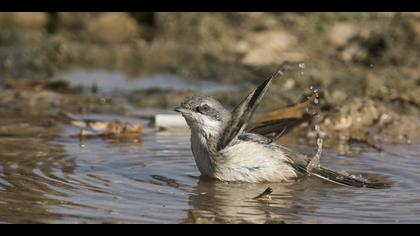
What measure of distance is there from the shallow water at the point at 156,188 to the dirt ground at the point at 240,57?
1404mm

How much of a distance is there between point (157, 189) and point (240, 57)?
6.23 meters

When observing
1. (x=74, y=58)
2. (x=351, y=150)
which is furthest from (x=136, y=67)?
(x=351, y=150)

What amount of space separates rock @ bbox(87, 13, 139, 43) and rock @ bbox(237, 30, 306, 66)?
2.02 metres

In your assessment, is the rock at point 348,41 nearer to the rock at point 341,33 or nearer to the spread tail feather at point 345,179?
the rock at point 341,33

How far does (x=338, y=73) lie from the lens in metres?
11.4

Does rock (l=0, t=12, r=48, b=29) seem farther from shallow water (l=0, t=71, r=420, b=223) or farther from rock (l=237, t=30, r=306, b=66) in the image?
shallow water (l=0, t=71, r=420, b=223)

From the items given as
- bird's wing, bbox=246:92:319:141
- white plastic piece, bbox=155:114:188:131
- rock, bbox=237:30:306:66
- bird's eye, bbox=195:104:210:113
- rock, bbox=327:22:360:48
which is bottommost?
white plastic piece, bbox=155:114:188:131

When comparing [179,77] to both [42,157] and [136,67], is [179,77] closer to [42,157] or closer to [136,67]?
[136,67]

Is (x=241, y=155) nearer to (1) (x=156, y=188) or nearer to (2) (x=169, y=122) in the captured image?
(1) (x=156, y=188)

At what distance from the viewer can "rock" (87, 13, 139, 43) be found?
1379 centimetres

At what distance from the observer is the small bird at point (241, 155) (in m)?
6.98

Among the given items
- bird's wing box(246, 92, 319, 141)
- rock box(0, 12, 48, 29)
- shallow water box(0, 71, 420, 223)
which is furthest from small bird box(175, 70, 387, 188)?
rock box(0, 12, 48, 29)

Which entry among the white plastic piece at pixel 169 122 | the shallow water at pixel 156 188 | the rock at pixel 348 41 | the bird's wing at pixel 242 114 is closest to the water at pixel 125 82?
the white plastic piece at pixel 169 122

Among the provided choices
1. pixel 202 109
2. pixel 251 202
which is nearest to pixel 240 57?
pixel 202 109
